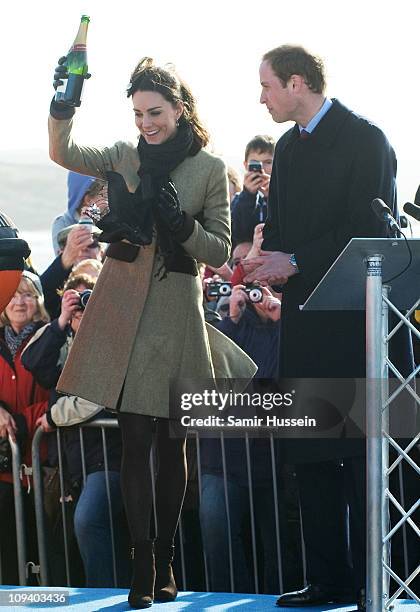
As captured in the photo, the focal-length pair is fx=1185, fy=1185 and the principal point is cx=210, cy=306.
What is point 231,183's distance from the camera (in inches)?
257

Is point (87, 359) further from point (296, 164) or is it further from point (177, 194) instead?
point (296, 164)

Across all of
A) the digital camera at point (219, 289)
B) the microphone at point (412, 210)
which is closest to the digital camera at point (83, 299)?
the digital camera at point (219, 289)

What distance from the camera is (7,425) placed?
18.6ft

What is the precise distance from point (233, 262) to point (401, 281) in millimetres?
2808

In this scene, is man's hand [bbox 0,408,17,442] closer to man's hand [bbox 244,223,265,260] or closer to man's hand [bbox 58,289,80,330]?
man's hand [bbox 58,289,80,330]

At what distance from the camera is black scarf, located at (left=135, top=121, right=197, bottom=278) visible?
4.13 metres

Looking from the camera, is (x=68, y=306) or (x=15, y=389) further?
(x=15, y=389)

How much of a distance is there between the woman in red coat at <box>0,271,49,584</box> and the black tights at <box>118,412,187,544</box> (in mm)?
1559

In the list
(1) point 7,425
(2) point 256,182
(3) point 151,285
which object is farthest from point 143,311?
(2) point 256,182

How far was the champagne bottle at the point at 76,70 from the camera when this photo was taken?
157 inches

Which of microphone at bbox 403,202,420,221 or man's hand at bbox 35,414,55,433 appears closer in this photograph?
microphone at bbox 403,202,420,221

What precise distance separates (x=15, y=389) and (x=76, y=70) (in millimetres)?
2277

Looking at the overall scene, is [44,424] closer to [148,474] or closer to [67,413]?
[67,413]

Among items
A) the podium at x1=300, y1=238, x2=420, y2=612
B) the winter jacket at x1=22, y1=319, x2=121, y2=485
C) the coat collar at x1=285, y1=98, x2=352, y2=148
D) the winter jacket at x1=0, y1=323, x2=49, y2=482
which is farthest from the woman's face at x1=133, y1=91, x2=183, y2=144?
the winter jacket at x1=0, y1=323, x2=49, y2=482
